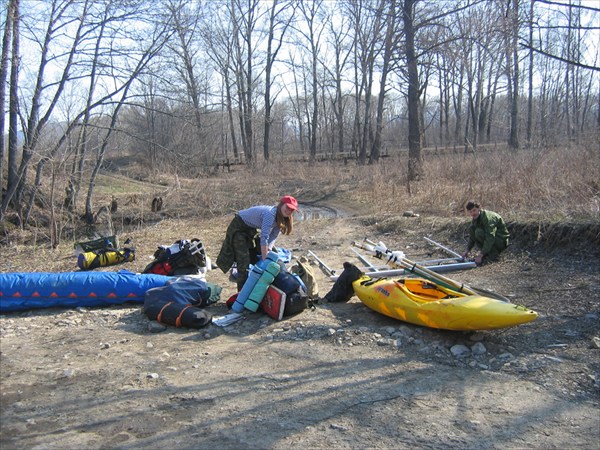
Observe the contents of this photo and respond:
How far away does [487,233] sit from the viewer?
7000 mm

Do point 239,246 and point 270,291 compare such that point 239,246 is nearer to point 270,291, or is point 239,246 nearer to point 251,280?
point 251,280

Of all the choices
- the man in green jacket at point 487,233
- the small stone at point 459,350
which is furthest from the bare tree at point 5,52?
the small stone at point 459,350

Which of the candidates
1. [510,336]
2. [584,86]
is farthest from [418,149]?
[584,86]

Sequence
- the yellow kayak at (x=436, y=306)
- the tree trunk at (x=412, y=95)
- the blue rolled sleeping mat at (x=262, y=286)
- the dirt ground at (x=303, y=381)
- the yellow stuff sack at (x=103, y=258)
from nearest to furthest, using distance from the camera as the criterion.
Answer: the dirt ground at (x=303, y=381)
the yellow kayak at (x=436, y=306)
the blue rolled sleeping mat at (x=262, y=286)
the yellow stuff sack at (x=103, y=258)
the tree trunk at (x=412, y=95)

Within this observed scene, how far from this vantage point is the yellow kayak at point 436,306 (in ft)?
14.0

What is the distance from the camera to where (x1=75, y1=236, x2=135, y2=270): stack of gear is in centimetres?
741

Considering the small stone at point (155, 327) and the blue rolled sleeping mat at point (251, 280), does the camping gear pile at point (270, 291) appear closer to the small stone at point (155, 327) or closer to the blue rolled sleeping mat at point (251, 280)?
the blue rolled sleeping mat at point (251, 280)

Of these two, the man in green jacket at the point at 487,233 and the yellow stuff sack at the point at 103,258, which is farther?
the yellow stuff sack at the point at 103,258

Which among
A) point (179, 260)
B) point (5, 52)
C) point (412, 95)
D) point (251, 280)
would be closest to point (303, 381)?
point (251, 280)

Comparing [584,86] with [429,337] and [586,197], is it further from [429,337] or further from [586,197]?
[429,337]

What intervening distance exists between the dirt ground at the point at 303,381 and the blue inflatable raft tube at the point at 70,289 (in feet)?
0.43

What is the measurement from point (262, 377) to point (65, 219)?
992 cm

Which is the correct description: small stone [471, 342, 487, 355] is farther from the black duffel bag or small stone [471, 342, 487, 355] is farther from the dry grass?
the dry grass

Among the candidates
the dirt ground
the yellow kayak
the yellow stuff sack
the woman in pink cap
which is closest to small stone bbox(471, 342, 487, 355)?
the dirt ground
